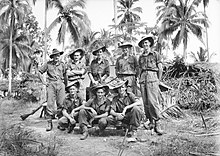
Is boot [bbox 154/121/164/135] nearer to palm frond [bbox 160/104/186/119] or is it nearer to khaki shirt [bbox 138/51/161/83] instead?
khaki shirt [bbox 138/51/161/83]

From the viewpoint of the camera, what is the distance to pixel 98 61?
5.30m

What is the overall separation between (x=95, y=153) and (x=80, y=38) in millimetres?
16855

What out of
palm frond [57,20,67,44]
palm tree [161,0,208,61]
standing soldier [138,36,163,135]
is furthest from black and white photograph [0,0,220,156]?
palm tree [161,0,208,61]

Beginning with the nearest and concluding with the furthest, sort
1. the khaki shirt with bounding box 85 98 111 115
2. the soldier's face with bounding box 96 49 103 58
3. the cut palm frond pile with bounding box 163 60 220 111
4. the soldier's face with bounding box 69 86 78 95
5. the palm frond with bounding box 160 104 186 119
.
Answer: the khaki shirt with bounding box 85 98 111 115, the soldier's face with bounding box 69 86 78 95, the soldier's face with bounding box 96 49 103 58, the palm frond with bounding box 160 104 186 119, the cut palm frond pile with bounding box 163 60 220 111

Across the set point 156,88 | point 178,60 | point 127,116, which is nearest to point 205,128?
point 156,88

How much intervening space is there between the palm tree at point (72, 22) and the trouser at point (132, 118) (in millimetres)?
15022

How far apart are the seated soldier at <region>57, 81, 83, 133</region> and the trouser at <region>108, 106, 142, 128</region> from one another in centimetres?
70

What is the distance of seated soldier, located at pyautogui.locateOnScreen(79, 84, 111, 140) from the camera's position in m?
4.50

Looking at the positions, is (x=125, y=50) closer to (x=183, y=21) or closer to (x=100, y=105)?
(x=100, y=105)

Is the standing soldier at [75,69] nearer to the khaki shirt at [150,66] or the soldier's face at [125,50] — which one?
the soldier's face at [125,50]

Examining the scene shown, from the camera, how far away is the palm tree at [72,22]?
62.1ft

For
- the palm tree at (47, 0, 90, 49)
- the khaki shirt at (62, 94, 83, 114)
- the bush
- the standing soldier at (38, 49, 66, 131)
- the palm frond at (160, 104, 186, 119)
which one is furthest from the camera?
the palm tree at (47, 0, 90, 49)

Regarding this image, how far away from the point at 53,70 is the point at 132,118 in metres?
2.12

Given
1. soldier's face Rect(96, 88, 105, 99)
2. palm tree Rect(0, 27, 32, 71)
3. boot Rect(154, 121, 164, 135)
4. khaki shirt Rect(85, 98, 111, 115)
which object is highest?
palm tree Rect(0, 27, 32, 71)
